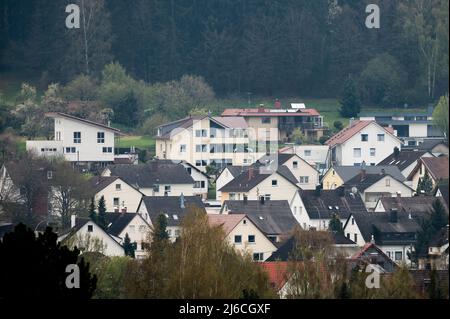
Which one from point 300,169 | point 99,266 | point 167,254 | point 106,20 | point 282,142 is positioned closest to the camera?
point 167,254

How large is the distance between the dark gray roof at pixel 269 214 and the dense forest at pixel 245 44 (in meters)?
13.5

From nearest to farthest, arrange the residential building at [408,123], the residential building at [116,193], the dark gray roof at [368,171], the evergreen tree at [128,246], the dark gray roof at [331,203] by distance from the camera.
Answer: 1. the evergreen tree at [128,246]
2. the dark gray roof at [331,203]
3. the residential building at [116,193]
4. the dark gray roof at [368,171]
5. the residential building at [408,123]

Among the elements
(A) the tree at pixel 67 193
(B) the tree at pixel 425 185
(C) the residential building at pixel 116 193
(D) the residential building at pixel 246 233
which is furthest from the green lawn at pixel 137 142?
(D) the residential building at pixel 246 233

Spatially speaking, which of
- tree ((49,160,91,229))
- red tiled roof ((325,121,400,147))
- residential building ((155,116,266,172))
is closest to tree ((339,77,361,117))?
red tiled roof ((325,121,400,147))

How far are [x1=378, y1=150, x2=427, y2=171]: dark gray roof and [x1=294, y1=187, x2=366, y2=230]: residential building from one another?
3.50 metres

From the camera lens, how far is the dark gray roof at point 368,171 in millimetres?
35094

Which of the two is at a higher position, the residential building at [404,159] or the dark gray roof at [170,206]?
the residential building at [404,159]

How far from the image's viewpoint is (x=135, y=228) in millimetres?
29094

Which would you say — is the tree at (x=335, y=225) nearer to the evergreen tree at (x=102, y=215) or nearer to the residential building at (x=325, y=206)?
the residential building at (x=325, y=206)

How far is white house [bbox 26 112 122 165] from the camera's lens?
123 feet

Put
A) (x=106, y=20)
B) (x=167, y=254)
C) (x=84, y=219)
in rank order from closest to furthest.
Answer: (x=167, y=254) < (x=84, y=219) < (x=106, y=20)
